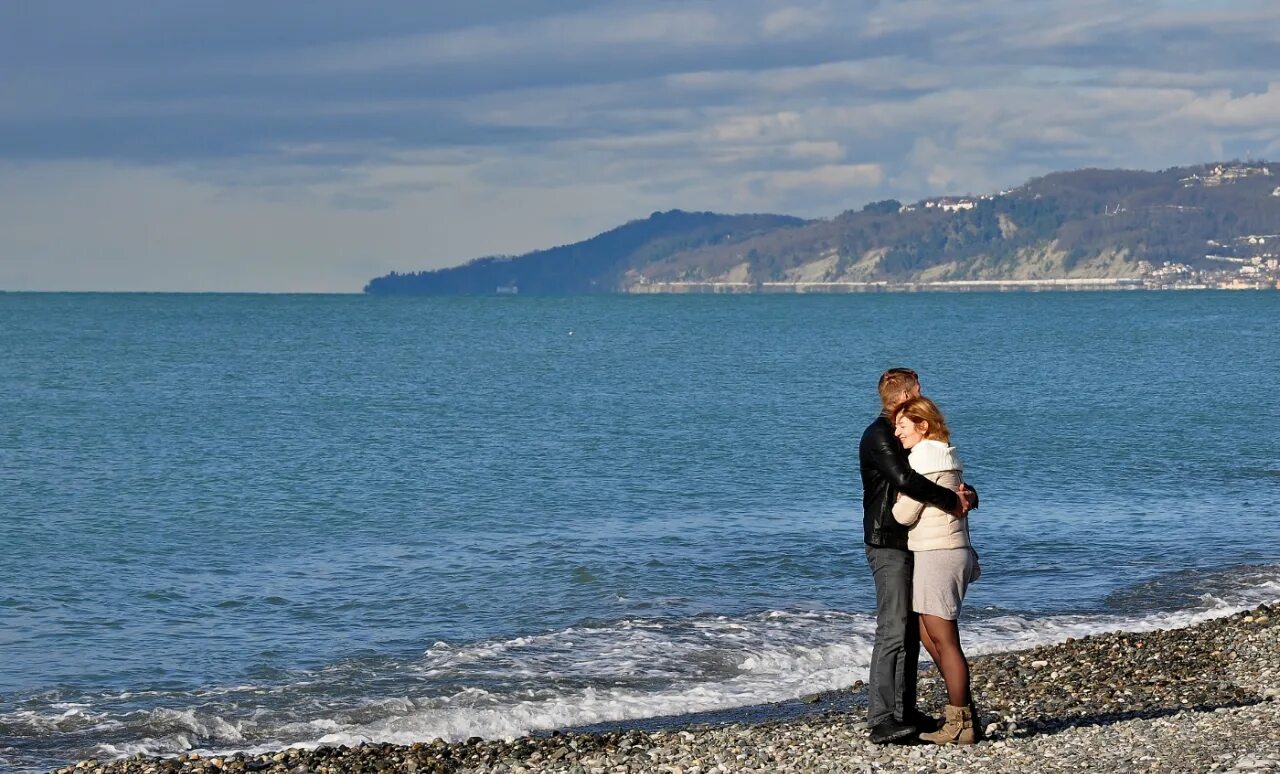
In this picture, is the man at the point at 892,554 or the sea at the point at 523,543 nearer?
the man at the point at 892,554

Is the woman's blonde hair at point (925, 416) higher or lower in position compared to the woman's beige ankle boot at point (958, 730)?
higher

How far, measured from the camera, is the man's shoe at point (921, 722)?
34.8 ft

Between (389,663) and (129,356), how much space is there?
7585cm

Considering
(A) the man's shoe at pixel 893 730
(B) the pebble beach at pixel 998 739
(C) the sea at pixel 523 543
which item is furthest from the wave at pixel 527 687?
(A) the man's shoe at pixel 893 730

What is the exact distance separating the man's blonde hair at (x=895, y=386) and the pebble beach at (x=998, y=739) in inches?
97.2

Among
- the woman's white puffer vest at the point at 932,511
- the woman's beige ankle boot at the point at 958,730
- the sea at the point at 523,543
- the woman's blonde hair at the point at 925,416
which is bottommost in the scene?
the sea at the point at 523,543

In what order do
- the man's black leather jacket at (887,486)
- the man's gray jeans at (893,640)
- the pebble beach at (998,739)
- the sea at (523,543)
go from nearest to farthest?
1. the man's black leather jacket at (887,486)
2. the man's gray jeans at (893,640)
3. the pebble beach at (998,739)
4. the sea at (523,543)

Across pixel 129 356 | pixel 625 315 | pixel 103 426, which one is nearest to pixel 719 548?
pixel 103 426

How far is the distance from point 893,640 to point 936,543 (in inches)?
32.1

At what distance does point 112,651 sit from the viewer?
16.9 meters

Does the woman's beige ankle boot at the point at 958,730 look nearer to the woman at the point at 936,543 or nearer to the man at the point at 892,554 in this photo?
the man at the point at 892,554

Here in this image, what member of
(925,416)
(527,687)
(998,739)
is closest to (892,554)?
(925,416)

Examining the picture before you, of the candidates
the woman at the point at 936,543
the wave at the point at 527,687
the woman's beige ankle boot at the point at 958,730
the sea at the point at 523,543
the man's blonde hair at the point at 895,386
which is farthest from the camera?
the sea at the point at 523,543

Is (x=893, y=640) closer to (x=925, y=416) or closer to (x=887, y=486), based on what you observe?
(x=887, y=486)
